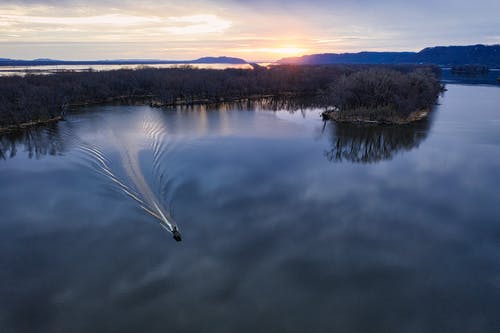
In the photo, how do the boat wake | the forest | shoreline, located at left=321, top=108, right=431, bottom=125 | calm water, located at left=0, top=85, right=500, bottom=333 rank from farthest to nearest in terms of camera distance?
the forest → shoreline, located at left=321, top=108, right=431, bottom=125 → the boat wake → calm water, located at left=0, top=85, right=500, bottom=333


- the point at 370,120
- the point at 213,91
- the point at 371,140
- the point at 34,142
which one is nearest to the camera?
the point at 34,142

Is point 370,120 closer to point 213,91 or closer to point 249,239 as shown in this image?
point 249,239

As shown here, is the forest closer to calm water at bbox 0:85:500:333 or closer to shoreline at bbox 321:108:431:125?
shoreline at bbox 321:108:431:125

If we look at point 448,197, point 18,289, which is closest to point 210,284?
point 18,289

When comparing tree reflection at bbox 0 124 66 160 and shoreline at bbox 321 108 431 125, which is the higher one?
shoreline at bbox 321 108 431 125

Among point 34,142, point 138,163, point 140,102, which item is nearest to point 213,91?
point 140,102

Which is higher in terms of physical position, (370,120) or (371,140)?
(370,120)

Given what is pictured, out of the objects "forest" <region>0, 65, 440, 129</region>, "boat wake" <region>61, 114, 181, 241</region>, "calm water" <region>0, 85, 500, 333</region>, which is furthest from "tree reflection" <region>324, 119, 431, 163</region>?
"boat wake" <region>61, 114, 181, 241</region>
